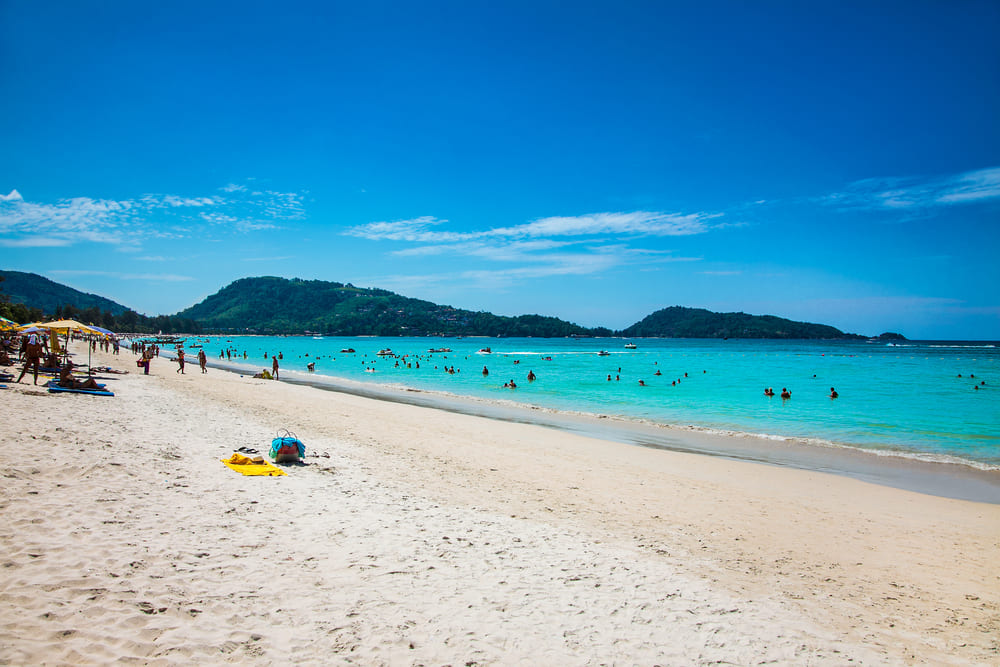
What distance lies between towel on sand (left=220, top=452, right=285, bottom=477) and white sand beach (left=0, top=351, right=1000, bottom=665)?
0.34 m

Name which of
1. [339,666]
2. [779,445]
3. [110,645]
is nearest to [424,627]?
[339,666]

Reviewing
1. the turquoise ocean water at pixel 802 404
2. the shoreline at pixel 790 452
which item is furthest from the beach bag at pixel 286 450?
the turquoise ocean water at pixel 802 404

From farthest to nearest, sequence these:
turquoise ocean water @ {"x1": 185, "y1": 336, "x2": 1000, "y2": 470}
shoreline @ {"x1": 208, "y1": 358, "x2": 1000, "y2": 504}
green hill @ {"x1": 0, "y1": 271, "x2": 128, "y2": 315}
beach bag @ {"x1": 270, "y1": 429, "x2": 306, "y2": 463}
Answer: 1. green hill @ {"x1": 0, "y1": 271, "x2": 128, "y2": 315}
2. turquoise ocean water @ {"x1": 185, "y1": 336, "x2": 1000, "y2": 470}
3. shoreline @ {"x1": 208, "y1": 358, "x2": 1000, "y2": 504}
4. beach bag @ {"x1": 270, "y1": 429, "x2": 306, "y2": 463}

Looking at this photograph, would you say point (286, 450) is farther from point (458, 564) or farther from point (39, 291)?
point (39, 291)

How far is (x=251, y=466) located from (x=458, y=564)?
16.8ft

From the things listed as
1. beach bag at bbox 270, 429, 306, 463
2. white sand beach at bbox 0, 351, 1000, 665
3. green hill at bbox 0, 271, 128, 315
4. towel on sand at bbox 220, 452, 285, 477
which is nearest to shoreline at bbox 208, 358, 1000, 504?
white sand beach at bbox 0, 351, 1000, 665

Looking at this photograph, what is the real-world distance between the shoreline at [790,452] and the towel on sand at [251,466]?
34.1 ft

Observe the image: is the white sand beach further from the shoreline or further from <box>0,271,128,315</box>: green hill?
<box>0,271,128,315</box>: green hill

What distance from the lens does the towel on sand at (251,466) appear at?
8.69m

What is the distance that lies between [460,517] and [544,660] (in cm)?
343

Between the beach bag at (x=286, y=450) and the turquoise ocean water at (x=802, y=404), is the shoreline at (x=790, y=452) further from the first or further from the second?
the beach bag at (x=286, y=450)

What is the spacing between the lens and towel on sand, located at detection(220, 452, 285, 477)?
8688 millimetres

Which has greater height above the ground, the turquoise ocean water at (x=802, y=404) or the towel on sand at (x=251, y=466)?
the towel on sand at (x=251, y=466)

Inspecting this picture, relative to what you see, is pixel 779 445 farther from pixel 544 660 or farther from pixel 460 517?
pixel 544 660
